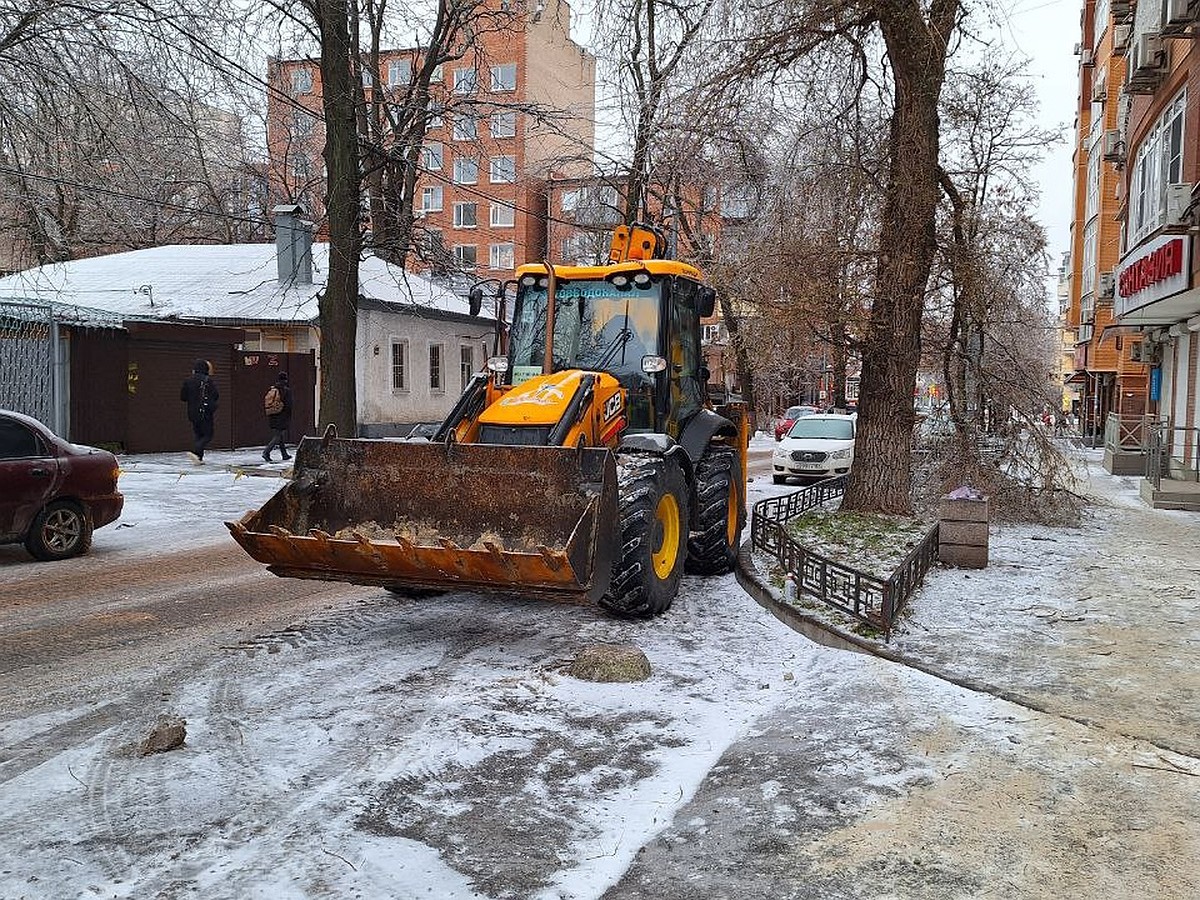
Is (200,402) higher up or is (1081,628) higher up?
(200,402)

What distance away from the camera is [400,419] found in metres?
29.5

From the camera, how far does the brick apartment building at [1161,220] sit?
16625 millimetres

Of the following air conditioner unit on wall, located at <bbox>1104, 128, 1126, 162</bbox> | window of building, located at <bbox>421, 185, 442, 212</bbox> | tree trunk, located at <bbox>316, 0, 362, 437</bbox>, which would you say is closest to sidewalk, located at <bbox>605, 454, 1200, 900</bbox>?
tree trunk, located at <bbox>316, 0, 362, 437</bbox>

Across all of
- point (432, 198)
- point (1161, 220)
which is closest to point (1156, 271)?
point (1161, 220)

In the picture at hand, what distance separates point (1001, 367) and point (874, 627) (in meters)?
8.69

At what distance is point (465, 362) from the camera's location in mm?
33125

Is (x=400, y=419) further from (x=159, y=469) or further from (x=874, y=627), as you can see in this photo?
(x=874, y=627)

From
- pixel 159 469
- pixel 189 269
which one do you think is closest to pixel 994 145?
pixel 159 469

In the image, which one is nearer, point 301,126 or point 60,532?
point 60,532

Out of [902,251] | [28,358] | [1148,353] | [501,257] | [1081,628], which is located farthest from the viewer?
[501,257]

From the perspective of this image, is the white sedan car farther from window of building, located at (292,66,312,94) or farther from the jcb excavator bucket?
the jcb excavator bucket

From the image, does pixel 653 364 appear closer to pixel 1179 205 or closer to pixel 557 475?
pixel 557 475

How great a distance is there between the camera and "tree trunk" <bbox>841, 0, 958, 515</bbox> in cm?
1226

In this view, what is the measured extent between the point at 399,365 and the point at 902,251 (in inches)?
772
